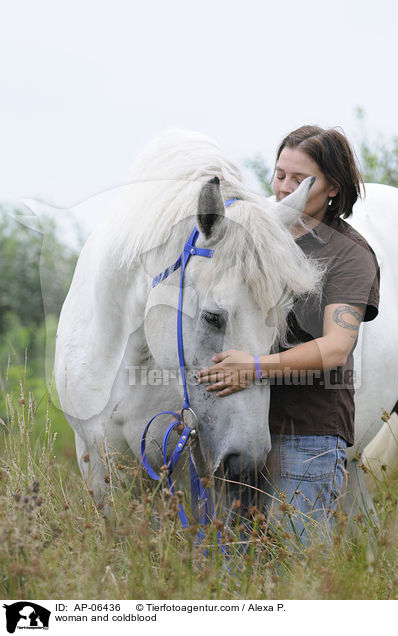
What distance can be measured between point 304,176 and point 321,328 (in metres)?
0.62

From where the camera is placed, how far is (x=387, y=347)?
3137 mm

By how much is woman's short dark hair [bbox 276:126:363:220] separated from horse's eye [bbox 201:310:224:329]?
2.74ft

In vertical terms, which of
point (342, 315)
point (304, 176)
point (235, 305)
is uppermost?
point (304, 176)

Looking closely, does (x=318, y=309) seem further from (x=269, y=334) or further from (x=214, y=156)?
(x=214, y=156)

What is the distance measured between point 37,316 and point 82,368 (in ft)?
21.5

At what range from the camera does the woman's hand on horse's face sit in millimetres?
1842

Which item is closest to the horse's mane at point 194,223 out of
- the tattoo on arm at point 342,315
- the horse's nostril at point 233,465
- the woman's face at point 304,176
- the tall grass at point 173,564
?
the tattoo on arm at point 342,315

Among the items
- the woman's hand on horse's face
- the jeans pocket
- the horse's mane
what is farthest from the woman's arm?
the jeans pocket

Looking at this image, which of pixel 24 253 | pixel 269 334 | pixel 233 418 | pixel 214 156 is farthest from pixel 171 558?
pixel 24 253

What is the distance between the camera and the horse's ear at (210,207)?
186 cm

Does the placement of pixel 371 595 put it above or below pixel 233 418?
below
